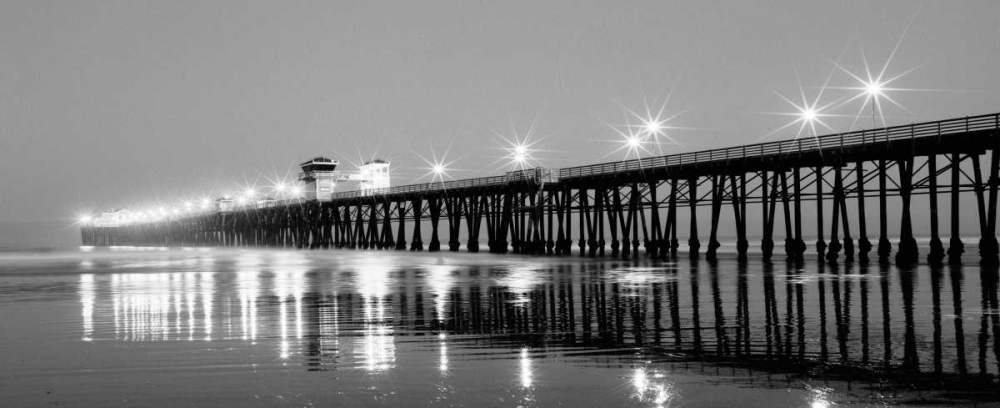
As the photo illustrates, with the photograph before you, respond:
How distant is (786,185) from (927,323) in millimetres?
26509

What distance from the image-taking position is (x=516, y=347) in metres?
12.4

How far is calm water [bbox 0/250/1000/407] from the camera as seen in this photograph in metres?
8.99

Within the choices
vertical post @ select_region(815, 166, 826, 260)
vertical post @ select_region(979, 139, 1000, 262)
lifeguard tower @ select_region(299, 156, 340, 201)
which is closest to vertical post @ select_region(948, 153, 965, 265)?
vertical post @ select_region(979, 139, 1000, 262)

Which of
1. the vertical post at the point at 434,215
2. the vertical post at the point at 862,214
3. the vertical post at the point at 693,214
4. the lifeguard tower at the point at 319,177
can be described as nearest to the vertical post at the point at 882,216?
the vertical post at the point at 862,214

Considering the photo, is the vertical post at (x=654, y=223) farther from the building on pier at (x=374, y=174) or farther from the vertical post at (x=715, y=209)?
the building on pier at (x=374, y=174)

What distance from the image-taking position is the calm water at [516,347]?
8.99m

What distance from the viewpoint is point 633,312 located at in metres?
16.9

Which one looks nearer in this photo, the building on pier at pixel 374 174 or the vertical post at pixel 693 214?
the vertical post at pixel 693 214

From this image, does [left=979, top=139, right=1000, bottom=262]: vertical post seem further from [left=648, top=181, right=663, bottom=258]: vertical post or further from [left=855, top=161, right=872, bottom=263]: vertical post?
[left=648, top=181, right=663, bottom=258]: vertical post

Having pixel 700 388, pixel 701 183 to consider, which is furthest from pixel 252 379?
pixel 701 183

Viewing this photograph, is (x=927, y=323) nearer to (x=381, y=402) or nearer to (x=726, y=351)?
(x=726, y=351)

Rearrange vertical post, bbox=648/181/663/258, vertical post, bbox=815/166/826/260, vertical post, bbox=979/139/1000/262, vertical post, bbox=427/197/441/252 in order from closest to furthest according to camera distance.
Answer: vertical post, bbox=979/139/1000/262, vertical post, bbox=815/166/826/260, vertical post, bbox=648/181/663/258, vertical post, bbox=427/197/441/252

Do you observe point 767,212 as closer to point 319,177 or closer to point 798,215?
point 798,215

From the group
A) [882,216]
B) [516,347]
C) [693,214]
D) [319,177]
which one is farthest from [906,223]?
[319,177]
